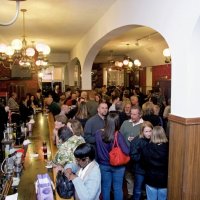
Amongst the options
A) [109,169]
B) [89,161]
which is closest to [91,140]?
[109,169]

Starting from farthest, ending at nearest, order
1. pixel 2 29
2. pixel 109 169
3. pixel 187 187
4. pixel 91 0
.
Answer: pixel 2 29
pixel 91 0
pixel 109 169
pixel 187 187

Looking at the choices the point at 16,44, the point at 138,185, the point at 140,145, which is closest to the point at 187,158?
the point at 140,145

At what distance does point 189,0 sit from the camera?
2.71 metres

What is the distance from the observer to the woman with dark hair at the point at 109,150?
3631mm

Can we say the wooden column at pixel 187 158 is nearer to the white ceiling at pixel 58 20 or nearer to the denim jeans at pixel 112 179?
the denim jeans at pixel 112 179

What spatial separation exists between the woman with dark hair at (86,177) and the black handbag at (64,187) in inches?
1.8

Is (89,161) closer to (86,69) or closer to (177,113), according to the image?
(177,113)

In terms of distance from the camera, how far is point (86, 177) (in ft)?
8.17

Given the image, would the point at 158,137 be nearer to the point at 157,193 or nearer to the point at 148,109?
the point at 157,193

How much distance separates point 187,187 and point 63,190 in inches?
56.7

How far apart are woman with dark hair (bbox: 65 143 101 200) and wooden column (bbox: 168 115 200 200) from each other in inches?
41.1

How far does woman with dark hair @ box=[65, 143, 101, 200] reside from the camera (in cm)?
238

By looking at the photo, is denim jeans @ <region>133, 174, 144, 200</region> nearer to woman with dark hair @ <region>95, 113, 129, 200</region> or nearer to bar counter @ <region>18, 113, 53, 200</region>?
woman with dark hair @ <region>95, 113, 129, 200</region>

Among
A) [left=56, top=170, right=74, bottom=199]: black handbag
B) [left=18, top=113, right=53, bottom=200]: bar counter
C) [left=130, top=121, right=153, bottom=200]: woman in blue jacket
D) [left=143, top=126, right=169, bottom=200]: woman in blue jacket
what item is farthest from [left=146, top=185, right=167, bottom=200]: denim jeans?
[left=56, top=170, right=74, bottom=199]: black handbag
